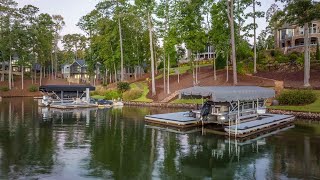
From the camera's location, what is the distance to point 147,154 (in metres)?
20.3

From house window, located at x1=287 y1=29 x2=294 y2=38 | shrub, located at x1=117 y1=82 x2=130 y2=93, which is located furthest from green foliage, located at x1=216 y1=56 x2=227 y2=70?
house window, located at x1=287 y1=29 x2=294 y2=38

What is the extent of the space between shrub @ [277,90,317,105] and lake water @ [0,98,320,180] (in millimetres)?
8468

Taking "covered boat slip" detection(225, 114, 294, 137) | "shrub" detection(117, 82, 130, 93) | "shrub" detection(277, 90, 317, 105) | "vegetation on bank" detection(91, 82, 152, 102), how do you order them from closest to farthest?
1. "covered boat slip" detection(225, 114, 294, 137)
2. "shrub" detection(277, 90, 317, 105)
3. "vegetation on bank" detection(91, 82, 152, 102)
4. "shrub" detection(117, 82, 130, 93)

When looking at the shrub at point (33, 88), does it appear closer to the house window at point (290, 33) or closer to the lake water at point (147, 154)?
the lake water at point (147, 154)

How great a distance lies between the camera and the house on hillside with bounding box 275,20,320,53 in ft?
226

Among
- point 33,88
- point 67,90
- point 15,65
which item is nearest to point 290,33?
point 67,90

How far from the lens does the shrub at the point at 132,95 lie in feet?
190

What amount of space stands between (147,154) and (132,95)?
125 feet

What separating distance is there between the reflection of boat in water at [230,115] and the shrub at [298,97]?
6213mm

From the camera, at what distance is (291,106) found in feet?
128

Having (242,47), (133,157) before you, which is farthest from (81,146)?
(242,47)

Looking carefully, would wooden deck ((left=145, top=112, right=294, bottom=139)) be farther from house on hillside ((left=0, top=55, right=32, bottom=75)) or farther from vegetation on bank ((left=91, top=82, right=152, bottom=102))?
house on hillside ((left=0, top=55, right=32, bottom=75))

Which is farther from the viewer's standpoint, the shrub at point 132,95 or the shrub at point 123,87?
the shrub at point 123,87

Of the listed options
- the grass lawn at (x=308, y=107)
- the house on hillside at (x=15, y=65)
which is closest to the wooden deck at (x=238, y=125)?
the grass lawn at (x=308, y=107)
